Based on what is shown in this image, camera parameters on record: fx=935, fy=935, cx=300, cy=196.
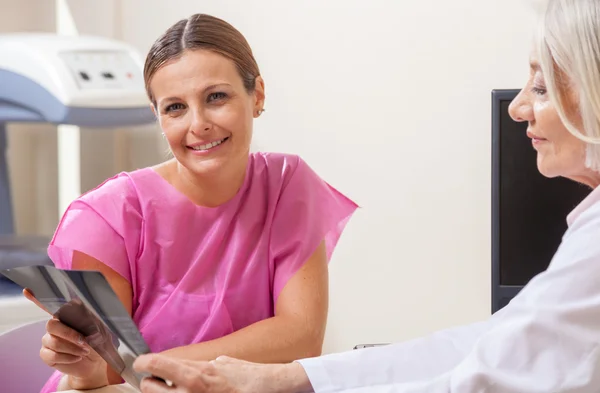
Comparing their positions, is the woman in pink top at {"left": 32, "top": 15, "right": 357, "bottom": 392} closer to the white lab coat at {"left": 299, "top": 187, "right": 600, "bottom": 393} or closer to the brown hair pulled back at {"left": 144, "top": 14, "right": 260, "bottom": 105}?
the brown hair pulled back at {"left": 144, "top": 14, "right": 260, "bottom": 105}

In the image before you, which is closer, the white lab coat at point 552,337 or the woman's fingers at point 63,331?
the white lab coat at point 552,337

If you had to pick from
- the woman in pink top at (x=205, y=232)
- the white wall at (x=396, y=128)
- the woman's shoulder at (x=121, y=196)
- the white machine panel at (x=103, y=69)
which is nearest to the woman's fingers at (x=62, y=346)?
the woman in pink top at (x=205, y=232)

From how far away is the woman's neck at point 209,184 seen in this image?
150 cm

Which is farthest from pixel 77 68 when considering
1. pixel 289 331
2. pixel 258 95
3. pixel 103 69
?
pixel 289 331

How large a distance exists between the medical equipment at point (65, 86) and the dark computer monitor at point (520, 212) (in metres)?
0.82

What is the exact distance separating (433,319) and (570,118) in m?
1.42

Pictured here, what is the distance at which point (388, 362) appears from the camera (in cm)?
113

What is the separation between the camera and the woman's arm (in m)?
1.37

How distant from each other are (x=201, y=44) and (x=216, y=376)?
1.89 feet

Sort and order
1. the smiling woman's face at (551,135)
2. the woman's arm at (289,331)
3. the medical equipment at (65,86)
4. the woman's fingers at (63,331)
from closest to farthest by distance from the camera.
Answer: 1. the smiling woman's face at (551,135)
2. the woman's fingers at (63,331)
3. the woman's arm at (289,331)
4. the medical equipment at (65,86)

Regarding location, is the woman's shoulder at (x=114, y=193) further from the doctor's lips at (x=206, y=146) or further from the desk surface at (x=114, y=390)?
the desk surface at (x=114, y=390)

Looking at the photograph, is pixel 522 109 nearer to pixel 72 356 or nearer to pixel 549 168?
pixel 549 168

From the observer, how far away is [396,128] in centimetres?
234

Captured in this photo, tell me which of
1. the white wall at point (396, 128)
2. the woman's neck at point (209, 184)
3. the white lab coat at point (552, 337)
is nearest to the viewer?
the white lab coat at point (552, 337)
